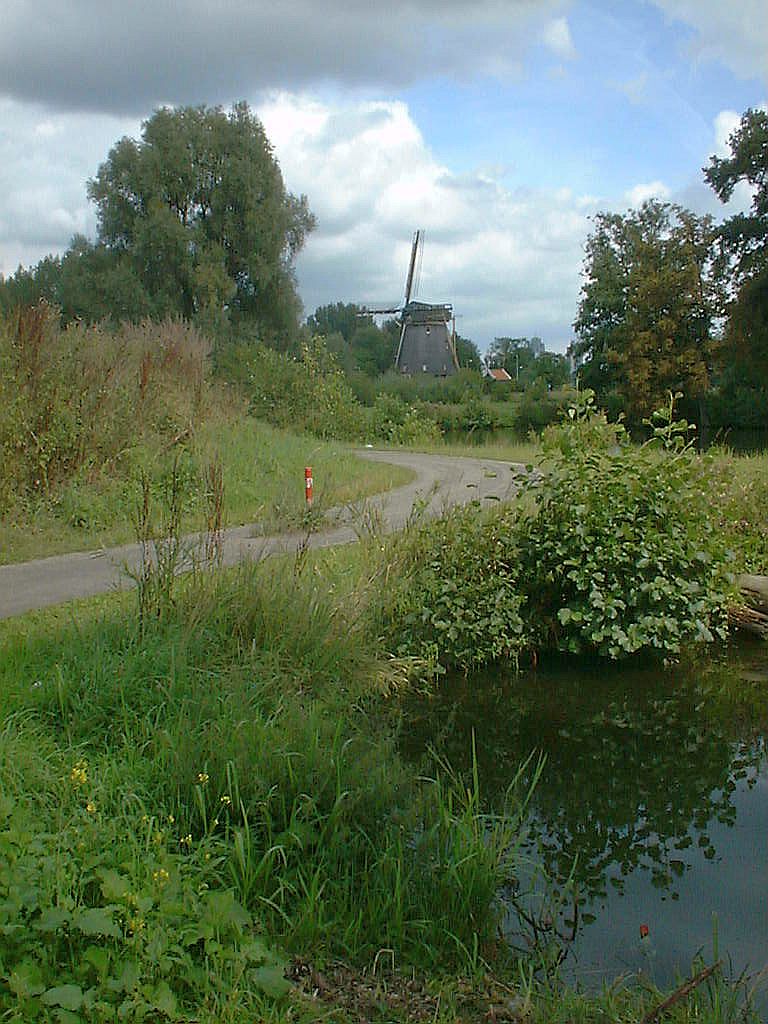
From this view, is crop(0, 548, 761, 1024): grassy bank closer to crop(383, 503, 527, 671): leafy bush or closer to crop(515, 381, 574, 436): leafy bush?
crop(383, 503, 527, 671): leafy bush

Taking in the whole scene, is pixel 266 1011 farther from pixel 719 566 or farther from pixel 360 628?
pixel 719 566

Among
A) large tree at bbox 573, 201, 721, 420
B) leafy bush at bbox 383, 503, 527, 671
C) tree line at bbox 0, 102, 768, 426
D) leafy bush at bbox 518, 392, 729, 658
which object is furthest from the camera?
large tree at bbox 573, 201, 721, 420

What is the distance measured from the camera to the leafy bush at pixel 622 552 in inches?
376

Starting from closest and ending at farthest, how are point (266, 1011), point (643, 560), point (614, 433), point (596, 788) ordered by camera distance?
point (266, 1011)
point (596, 788)
point (643, 560)
point (614, 433)

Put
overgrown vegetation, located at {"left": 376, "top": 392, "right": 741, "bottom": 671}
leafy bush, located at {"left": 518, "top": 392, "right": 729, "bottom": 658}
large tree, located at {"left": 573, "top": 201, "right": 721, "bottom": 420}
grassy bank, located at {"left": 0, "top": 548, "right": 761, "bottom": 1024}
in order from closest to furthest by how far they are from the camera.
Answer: grassy bank, located at {"left": 0, "top": 548, "right": 761, "bottom": 1024}, overgrown vegetation, located at {"left": 376, "top": 392, "right": 741, "bottom": 671}, leafy bush, located at {"left": 518, "top": 392, "right": 729, "bottom": 658}, large tree, located at {"left": 573, "top": 201, "right": 721, "bottom": 420}

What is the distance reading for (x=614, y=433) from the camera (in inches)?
433

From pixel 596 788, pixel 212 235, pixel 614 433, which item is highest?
pixel 212 235

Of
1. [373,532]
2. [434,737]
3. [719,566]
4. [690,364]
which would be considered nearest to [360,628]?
[434,737]

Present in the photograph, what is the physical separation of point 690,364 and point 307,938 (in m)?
46.2

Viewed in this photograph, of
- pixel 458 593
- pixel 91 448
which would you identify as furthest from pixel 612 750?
pixel 91 448

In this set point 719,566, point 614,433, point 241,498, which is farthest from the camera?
point 241,498

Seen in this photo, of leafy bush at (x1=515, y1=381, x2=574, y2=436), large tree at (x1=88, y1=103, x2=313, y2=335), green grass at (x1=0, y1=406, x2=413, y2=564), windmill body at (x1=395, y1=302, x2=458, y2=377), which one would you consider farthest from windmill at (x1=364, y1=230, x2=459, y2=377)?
green grass at (x1=0, y1=406, x2=413, y2=564)

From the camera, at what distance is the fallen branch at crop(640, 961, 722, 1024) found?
3955 millimetres

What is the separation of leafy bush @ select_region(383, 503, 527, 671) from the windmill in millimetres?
56858
